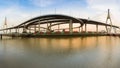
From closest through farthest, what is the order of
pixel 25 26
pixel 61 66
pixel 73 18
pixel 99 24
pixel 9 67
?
pixel 9 67, pixel 61 66, pixel 73 18, pixel 99 24, pixel 25 26

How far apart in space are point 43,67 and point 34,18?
87.5 metres

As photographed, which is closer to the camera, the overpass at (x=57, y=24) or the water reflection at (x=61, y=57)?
the water reflection at (x=61, y=57)

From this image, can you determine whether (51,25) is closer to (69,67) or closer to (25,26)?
(25,26)

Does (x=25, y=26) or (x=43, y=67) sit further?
(x=25, y=26)

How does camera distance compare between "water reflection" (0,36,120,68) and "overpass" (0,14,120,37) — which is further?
"overpass" (0,14,120,37)

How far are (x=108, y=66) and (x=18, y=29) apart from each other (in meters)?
119

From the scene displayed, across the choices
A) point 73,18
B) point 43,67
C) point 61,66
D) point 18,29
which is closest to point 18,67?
point 43,67

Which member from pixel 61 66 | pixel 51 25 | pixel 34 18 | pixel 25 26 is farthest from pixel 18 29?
pixel 61 66

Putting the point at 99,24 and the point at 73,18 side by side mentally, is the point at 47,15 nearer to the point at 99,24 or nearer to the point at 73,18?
the point at 73,18

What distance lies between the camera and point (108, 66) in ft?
38.5

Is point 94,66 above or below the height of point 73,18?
below

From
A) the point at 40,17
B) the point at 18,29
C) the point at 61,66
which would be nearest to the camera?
the point at 61,66

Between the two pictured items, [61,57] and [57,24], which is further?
[57,24]

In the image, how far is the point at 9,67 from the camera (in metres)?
11.3
